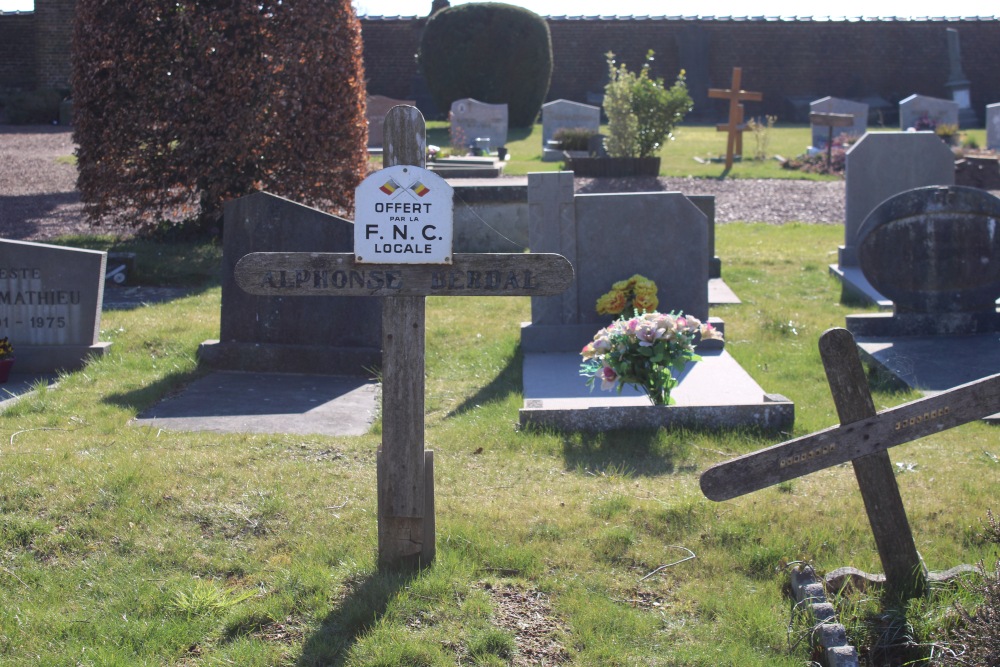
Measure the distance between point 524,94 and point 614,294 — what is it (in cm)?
2522

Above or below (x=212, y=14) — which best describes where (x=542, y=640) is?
below

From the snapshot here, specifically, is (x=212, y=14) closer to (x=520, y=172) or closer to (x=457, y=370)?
(x=457, y=370)

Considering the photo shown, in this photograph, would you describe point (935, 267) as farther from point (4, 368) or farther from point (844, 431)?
point (4, 368)

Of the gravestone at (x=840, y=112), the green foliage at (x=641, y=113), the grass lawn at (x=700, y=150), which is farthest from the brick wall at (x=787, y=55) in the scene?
the green foliage at (x=641, y=113)

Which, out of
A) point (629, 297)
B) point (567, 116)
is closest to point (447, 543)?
point (629, 297)

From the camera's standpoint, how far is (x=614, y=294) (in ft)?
25.8

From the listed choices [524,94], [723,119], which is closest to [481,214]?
[524,94]

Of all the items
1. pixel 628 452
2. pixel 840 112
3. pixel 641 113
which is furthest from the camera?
pixel 840 112

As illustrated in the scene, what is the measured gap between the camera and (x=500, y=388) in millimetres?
7113

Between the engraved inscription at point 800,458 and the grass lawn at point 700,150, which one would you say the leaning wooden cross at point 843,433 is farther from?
the grass lawn at point 700,150

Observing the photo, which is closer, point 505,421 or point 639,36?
point 505,421

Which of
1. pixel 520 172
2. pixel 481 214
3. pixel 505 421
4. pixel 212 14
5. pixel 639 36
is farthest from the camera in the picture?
pixel 639 36

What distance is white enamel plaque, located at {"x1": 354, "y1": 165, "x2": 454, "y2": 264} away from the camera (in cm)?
357

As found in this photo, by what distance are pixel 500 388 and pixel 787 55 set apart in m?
37.4
